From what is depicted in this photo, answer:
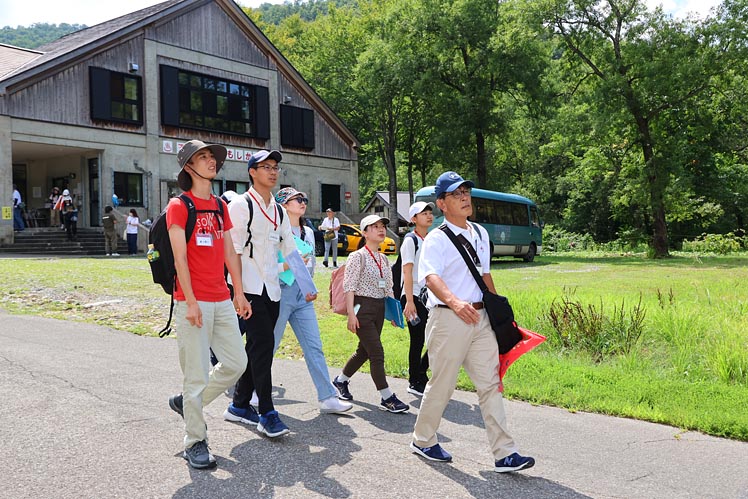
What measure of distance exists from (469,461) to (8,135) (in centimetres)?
2440

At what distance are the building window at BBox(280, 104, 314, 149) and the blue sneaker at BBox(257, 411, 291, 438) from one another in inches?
1183

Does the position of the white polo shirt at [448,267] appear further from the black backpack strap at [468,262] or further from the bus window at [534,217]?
the bus window at [534,217]

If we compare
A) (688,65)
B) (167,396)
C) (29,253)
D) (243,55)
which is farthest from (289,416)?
(243,55)

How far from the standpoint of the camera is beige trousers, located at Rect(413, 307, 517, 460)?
13.7 feet

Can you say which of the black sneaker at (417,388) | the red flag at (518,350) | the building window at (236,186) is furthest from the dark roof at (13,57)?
the red flag at (518,350)

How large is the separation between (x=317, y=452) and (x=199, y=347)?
1095mm

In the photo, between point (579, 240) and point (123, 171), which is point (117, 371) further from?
point (579, 240)

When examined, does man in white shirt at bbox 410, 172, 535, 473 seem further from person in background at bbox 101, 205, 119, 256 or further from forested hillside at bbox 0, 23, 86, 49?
forested hillside at bbox 0, 23, 86, 49

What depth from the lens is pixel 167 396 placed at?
596 cm

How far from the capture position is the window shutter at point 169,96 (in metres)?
28.4

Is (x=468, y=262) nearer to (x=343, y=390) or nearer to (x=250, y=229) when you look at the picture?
(x=250, y=229)

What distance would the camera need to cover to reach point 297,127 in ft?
113

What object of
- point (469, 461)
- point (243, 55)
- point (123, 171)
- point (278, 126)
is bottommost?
point (469, 461)

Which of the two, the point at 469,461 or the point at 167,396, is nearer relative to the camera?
the point at 469,461
